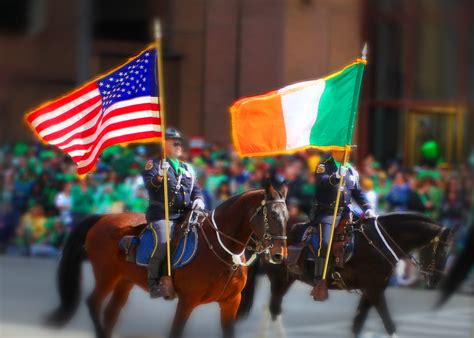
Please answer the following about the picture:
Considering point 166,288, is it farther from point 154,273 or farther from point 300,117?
point 300,117

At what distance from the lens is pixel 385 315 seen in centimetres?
1226

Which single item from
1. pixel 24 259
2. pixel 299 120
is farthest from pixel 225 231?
pixel 24 259

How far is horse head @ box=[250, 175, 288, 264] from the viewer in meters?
10.4

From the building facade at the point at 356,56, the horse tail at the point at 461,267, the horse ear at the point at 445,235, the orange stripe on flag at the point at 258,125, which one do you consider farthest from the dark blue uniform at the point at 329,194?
the building facade at the point at 356,56

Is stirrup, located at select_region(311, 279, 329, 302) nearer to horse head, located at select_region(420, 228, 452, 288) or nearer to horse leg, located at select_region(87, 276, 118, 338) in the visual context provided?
horse head, located at select_region(420, 228, 452, 288)

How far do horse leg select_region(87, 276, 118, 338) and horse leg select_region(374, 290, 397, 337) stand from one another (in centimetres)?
276

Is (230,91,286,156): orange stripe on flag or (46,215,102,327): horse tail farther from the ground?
(230,91,286,156): orange stripe on flag

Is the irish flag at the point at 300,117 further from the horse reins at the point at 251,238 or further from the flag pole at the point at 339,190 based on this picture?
the horse reins at the point at 251,238

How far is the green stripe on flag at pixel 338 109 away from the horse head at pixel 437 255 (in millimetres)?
1869

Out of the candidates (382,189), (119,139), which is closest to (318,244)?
(119,139)

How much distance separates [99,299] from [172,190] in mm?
1621

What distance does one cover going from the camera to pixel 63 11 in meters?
31.8

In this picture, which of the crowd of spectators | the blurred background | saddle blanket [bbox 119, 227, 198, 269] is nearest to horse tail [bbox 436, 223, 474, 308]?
saddle blanket [bbox 119, 227, 198, 269]

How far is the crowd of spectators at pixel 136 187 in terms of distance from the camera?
65.9 feet
